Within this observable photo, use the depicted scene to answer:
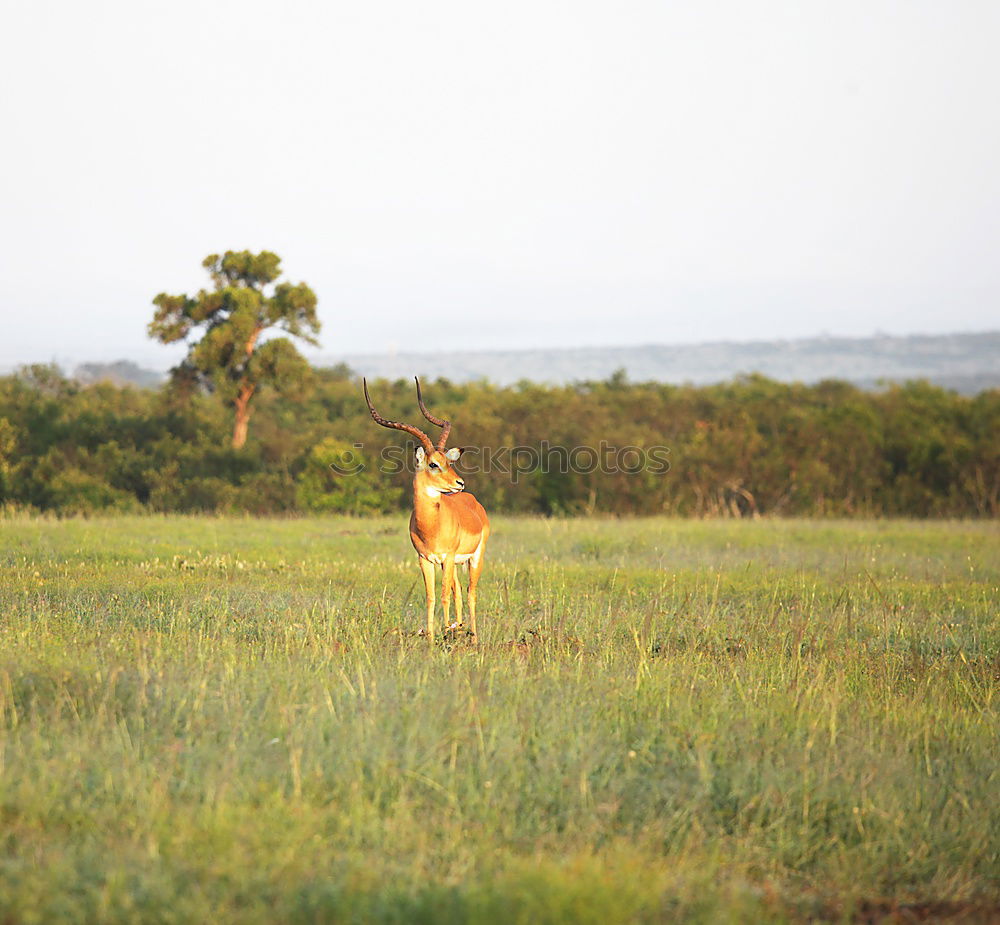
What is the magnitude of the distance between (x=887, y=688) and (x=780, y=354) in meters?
165

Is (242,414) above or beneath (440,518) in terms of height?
above

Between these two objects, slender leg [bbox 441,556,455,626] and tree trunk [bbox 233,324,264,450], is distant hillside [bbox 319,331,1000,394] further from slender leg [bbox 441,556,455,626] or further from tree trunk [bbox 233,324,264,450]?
slender leg [bbox 441,556,455,626]

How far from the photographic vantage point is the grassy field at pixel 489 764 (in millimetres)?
4320

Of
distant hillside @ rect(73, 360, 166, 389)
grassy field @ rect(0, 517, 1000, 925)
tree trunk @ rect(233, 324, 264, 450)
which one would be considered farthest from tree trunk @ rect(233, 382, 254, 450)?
distant hillside @ rect(73, 360, 166, 389)

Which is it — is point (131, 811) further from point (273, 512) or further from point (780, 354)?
point (780, 354)

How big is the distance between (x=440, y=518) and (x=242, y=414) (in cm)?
2304

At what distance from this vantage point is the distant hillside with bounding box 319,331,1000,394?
162 metres

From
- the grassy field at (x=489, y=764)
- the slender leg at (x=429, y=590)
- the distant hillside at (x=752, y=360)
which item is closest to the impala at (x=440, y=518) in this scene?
the slender leg at (x=429, y=590)

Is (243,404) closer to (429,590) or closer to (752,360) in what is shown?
(429,590)

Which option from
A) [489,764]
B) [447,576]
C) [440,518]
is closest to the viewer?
[489,764]

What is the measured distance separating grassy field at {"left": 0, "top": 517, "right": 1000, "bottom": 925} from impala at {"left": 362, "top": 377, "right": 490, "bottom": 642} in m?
0.55

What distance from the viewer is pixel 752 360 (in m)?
167

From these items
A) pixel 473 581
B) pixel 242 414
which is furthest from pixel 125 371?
pixel 473 581

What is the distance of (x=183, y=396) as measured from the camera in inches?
1215
